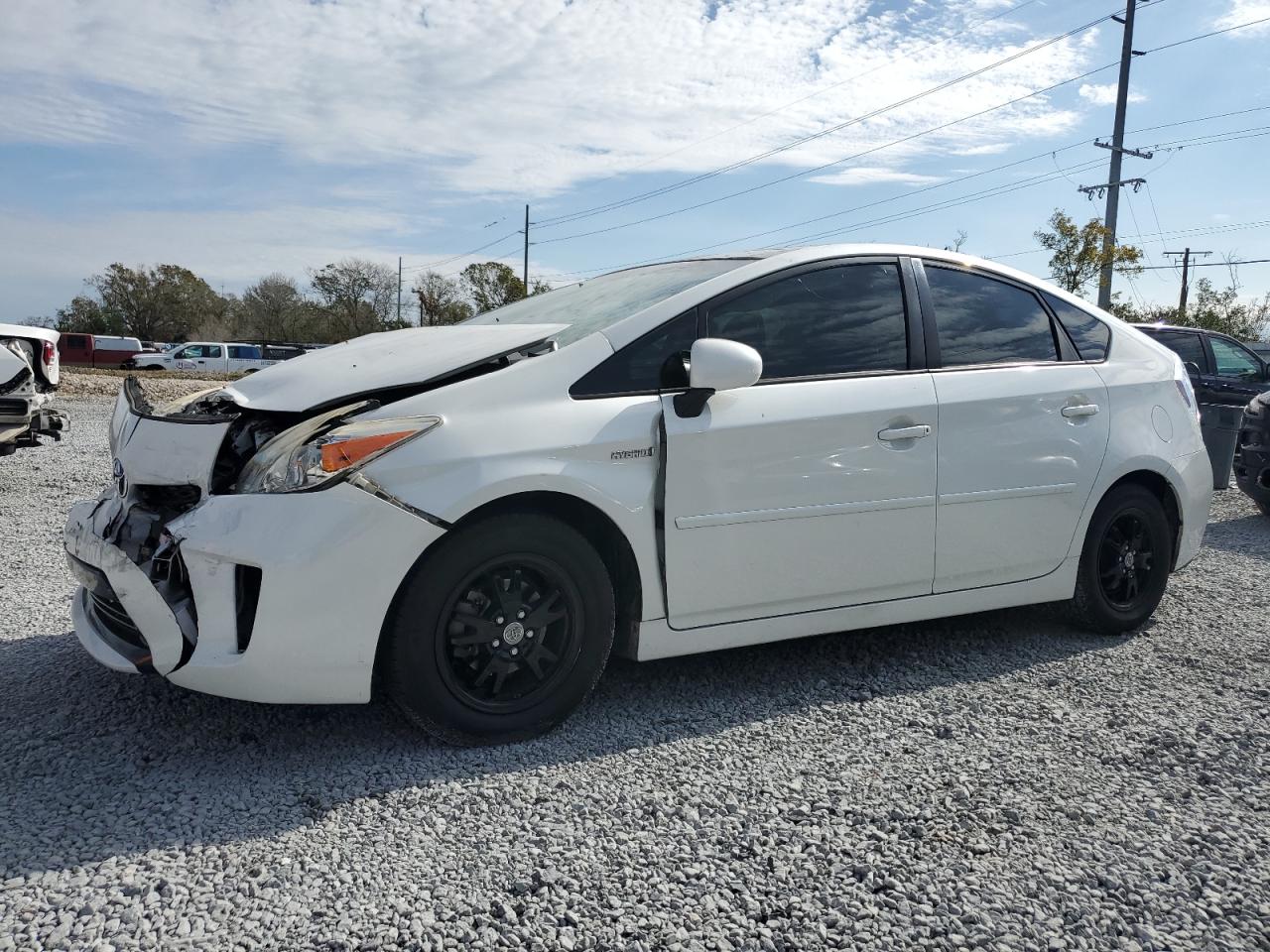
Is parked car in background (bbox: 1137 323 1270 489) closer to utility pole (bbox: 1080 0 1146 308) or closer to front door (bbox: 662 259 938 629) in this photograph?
front door (bbox: 662 259 938 629)

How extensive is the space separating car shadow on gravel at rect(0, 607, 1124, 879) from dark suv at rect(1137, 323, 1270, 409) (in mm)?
7738

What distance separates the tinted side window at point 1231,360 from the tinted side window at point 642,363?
1007cm

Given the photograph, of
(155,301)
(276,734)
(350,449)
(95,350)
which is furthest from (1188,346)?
(155,301)

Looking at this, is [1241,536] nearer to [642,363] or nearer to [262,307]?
[642,363]

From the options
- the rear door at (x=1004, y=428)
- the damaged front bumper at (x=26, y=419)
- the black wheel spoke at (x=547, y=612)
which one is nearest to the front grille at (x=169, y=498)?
the black wheel spoke at (x=547, y=612)

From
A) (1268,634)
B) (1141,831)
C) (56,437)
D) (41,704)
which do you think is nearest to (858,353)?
(1141,831)

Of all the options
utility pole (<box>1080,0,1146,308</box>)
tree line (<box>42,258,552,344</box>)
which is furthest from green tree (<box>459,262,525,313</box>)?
utility pole (<box>1080,0,1146,308</box>)

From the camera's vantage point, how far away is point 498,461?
9.80 feet

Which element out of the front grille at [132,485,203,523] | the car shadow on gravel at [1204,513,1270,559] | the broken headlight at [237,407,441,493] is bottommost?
the car shadow on gravel at [1204,513,1270,559]

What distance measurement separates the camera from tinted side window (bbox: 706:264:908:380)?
11.8 feet

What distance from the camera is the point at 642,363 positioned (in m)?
3.35

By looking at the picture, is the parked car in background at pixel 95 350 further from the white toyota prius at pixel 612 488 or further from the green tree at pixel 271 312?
the white toyota prius at pixel 612 488

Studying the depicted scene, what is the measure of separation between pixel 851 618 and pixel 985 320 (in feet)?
4.73

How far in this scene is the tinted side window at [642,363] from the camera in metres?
3.28
